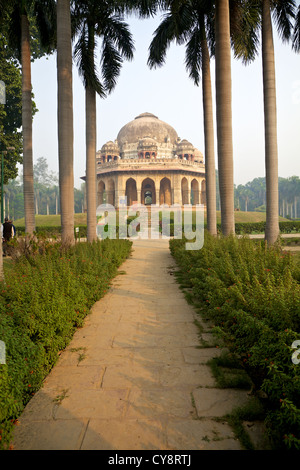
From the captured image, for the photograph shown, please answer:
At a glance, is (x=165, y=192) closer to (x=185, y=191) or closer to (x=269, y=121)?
(x=185, y=191)

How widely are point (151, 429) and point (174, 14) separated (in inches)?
511

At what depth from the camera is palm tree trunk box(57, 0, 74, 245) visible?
877cm

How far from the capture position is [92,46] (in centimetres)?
1166

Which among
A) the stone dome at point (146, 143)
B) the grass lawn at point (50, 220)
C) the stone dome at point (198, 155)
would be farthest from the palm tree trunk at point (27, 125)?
the stone dome at point (198, 155)

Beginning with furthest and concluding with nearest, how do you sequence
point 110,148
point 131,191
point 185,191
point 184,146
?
point 184,146
point 110,148
point 131,191
point 185,191

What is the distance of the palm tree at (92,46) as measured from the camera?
11469 mm

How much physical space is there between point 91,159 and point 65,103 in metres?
3.04

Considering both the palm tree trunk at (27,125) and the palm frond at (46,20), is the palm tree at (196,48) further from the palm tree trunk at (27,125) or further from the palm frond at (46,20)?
the palm tree trunk at (27,125)

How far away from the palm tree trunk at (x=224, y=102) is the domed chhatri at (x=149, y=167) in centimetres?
3335


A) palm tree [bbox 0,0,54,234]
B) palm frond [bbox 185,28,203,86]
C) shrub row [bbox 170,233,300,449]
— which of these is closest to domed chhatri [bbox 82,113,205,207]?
palm frond [bbox 185,28,203,86]

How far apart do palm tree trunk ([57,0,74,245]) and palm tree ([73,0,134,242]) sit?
2557 millimetres

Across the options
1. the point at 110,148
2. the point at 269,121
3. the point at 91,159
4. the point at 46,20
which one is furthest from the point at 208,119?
the point at 110,148
